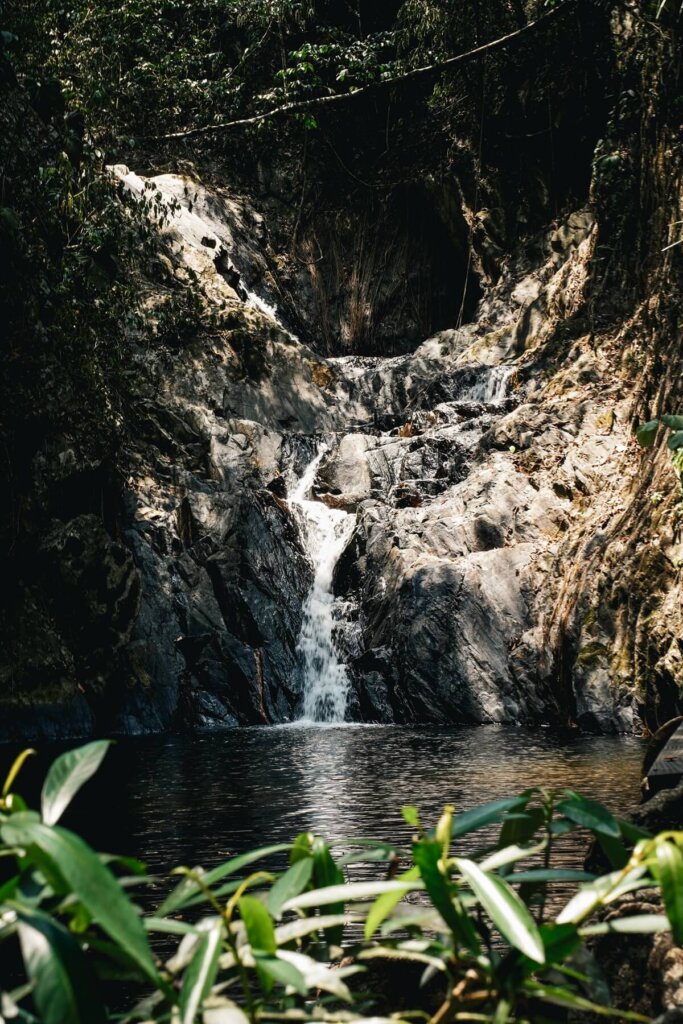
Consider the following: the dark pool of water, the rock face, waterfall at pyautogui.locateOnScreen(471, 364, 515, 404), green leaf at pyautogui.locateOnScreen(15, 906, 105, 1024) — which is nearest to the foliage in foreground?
green leaf at pyautogui.locateOnScreen(15, 906, 105, 1024)

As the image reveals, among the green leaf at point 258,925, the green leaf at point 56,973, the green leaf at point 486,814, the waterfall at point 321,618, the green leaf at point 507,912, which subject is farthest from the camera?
the waterfall at point 321,618

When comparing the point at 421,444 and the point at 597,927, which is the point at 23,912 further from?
the point at 421,444

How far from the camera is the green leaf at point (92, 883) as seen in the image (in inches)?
42.3

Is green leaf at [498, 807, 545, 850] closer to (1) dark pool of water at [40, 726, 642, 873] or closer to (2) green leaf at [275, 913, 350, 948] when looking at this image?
(2) green leaf at [275, 913, 350, 948]

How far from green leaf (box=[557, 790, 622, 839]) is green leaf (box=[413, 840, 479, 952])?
0.27m

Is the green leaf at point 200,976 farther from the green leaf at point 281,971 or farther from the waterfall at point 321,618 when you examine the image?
the waterfall at point 321,618

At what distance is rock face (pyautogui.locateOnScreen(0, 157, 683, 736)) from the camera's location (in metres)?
18.3

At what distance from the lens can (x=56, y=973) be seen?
3.54 feet

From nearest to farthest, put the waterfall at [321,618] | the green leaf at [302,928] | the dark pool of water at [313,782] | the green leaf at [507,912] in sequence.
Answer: the green leaf at [507,912] < the green leaf at [302,928] < the dark pool of water at [313,782] < the waterfall at [321,618]

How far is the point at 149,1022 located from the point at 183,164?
35548 millimetres

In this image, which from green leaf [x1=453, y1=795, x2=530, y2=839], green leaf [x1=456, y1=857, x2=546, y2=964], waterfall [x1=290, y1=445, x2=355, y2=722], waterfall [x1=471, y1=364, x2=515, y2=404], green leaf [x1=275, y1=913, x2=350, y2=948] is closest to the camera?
green leaf [x1=456, y1=857, x2=546, y2=964]

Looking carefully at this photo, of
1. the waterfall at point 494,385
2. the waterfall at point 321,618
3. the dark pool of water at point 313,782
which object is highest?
the waterfall at point 494,385

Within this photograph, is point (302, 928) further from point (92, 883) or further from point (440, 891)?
point (92, 883)

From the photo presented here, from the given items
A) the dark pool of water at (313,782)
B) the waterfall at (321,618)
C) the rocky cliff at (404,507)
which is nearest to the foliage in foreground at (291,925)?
the dark pool of water at (313,782)
